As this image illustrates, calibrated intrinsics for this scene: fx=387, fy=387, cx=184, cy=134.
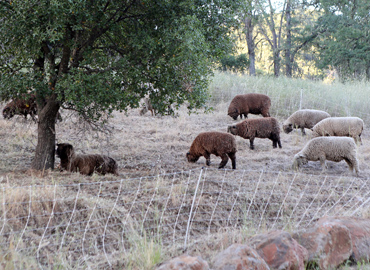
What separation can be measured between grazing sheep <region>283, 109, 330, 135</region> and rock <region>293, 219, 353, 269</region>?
869 cm

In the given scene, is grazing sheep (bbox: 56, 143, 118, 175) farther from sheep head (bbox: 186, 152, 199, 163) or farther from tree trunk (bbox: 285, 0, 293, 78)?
tree trunk (bbox: 285, 0, 293, 78)

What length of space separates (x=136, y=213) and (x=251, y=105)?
10450 millimetres

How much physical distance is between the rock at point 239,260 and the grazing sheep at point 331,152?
5.37 meters

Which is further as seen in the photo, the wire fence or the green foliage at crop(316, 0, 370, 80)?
the green foliage at crop(316, 0, 370, 80)

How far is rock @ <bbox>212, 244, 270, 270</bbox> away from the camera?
3.88m

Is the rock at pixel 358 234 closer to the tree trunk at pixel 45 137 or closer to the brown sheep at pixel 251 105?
the tree trunk at pixel 45 137

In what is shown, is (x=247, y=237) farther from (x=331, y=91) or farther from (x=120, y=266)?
(x=331, y=91)

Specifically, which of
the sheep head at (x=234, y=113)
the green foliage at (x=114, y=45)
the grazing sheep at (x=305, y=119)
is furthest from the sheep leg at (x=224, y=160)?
the sheep head at (x=234, y=113)


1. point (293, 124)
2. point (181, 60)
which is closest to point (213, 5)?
point (181, 60)

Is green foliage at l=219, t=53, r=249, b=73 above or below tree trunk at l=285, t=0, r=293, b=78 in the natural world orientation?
below

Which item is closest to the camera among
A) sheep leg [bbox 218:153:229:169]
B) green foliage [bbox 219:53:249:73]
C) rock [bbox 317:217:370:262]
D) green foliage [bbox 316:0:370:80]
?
rock [bbox 317:217:370:262]

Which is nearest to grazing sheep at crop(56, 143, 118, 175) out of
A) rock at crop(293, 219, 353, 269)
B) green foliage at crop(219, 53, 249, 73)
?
rock at crop(293, 219, 353, 269)

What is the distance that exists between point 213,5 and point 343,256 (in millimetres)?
5249

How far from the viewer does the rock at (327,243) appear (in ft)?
15.1
